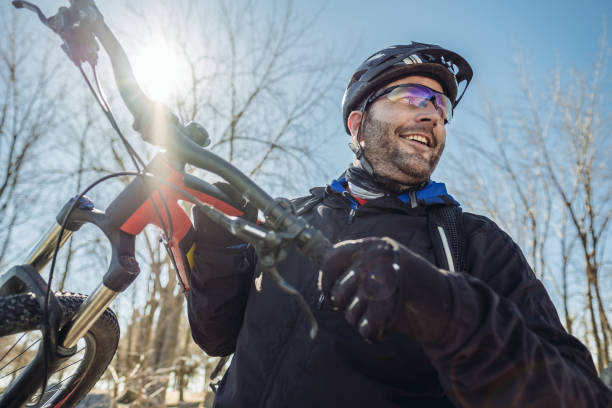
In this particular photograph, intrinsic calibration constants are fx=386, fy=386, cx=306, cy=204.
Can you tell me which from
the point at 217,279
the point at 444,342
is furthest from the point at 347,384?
the point at 217,279

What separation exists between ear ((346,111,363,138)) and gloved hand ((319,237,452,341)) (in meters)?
1.96

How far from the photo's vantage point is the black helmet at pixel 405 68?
271 centimetres

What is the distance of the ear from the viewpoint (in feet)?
9.84

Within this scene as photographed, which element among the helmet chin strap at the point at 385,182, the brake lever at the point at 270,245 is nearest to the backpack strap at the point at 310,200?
the helmet chin strap at the point at 385,182

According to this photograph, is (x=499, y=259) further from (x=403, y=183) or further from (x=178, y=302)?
(x=178, y=302)

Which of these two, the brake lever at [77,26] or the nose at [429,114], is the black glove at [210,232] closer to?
the brake lever at [77,26]

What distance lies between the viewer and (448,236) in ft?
6.15

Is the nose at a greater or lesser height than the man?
greater

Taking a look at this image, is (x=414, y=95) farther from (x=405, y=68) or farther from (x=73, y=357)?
(x=73, y=357)

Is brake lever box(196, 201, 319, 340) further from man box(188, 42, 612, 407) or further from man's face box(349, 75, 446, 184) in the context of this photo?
man's face box(349, 75, 446, 184)

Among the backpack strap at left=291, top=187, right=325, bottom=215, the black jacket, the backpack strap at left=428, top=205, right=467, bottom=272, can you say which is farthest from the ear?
the backpack strap at left=428, top=205, right=467, bottom=272

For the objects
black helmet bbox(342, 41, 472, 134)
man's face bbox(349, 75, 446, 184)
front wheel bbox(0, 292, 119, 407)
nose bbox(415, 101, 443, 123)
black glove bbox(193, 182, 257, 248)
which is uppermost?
black helmet bbox(342, 41, 472, 134)

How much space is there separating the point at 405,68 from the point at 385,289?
2054mm

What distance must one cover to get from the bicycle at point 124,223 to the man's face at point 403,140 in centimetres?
112
